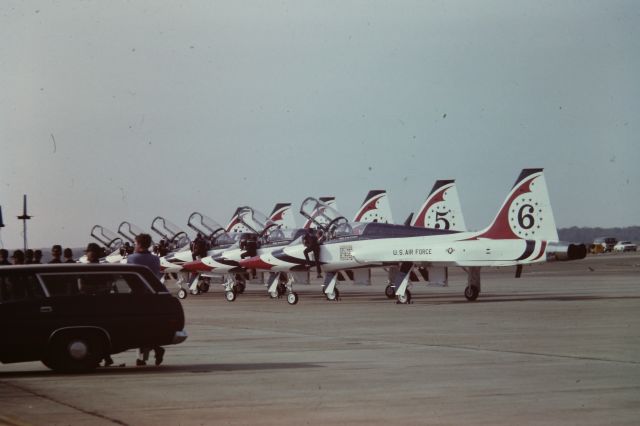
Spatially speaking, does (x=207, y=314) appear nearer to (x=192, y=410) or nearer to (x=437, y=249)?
(x=437, y=249)

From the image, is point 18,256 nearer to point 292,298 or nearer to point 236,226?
point 292,298

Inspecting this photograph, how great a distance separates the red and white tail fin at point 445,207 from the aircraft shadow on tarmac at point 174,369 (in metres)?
22.7

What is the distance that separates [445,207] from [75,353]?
24.3m

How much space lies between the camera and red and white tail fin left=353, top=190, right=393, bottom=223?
42.8 metres

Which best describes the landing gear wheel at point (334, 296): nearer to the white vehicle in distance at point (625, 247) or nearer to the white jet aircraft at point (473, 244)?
the white jet aircraft at point (473, 244)

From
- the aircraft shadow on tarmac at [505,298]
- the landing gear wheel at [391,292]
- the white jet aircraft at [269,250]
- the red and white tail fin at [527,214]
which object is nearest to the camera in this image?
the red and white tail fin at [527,214]

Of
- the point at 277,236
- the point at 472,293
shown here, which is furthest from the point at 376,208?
the point at 472,293

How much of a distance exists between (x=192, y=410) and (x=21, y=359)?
12.8 feet

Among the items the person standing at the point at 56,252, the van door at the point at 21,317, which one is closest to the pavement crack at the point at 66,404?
the van door at the point at 21,317

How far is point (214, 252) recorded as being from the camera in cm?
4275

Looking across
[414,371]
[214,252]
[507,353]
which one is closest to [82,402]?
[414,371]

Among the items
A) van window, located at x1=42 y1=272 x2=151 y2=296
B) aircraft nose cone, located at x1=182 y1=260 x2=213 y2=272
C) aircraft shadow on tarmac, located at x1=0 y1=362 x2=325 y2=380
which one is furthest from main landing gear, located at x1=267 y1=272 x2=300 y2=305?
van window, located at x1=42 y1=272 x2=151 y2=296

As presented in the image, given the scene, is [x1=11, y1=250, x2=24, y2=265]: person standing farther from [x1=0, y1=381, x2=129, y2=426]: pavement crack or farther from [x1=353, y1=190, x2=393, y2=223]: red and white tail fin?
[x1=353, y1=190, x2=393, y2=223]: red and white tail fin

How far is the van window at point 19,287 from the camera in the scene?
13.5 metres
